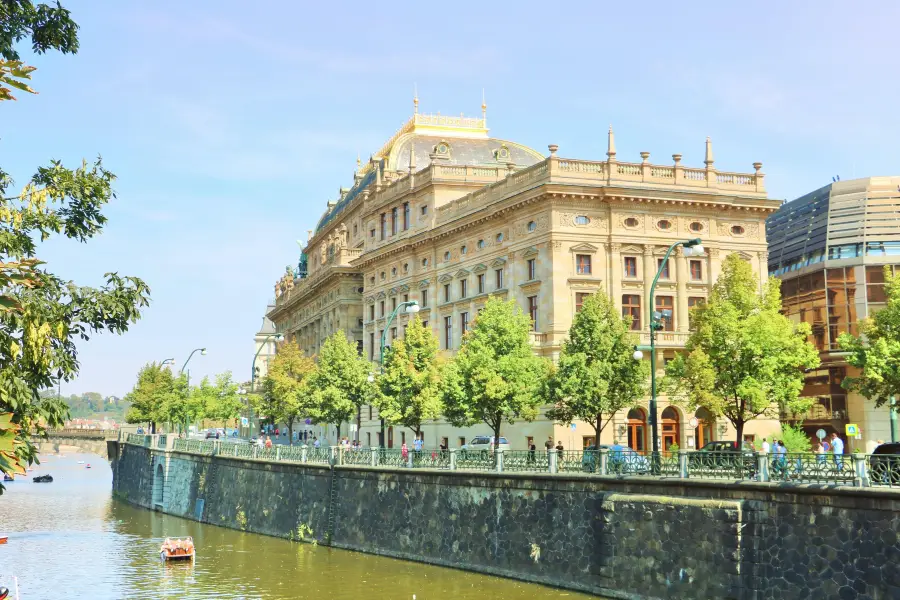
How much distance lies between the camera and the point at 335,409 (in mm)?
62656

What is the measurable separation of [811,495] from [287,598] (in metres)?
18.3

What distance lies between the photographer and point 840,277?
77.0 metres

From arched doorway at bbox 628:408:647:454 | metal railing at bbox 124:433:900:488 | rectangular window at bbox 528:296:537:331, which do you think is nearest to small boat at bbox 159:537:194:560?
metal railing at bbox 124:433:900:488

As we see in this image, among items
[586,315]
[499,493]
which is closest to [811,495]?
[499,493]

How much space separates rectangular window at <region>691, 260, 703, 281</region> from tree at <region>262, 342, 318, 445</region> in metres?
28.4

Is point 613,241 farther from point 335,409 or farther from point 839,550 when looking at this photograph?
point 839,550

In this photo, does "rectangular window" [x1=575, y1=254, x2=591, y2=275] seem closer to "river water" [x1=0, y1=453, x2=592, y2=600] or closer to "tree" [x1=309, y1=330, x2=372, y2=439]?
"tree" [x1=309, y1=330, x2=372, y2=439]

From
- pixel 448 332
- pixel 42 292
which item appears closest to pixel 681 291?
pixel 448 332

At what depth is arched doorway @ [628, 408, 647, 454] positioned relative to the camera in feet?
189

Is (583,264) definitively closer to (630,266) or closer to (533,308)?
(630,266)

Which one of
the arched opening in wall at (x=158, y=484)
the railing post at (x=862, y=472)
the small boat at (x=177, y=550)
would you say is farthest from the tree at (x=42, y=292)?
the arched opening in wall at (x=158, y=484)

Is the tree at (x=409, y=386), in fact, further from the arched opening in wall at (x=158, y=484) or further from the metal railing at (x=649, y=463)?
the arched opening in wall at (x=158, y=484)

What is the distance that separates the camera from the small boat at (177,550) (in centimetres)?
4358

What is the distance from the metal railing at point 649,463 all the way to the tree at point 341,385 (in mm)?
10067
